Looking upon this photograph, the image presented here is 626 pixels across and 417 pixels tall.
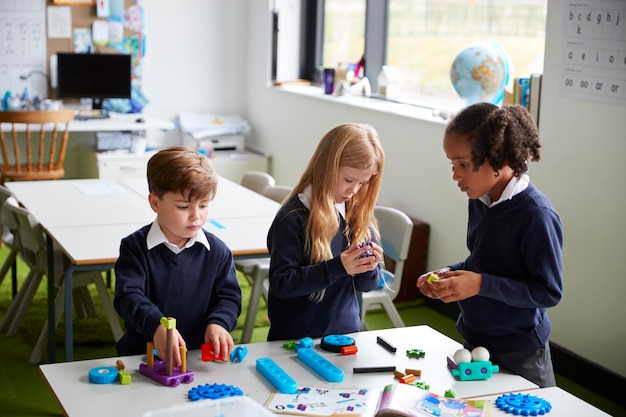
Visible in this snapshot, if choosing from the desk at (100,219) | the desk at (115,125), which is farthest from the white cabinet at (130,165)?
the desk at (100,219)

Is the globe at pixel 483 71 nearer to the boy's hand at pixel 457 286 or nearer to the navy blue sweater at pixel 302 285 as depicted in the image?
the navy blue sweater at pixel 302 285

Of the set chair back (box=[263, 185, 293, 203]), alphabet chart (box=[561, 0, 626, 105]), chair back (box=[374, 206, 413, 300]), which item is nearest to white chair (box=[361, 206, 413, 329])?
chair back (box=[374, 206, 413, 300])

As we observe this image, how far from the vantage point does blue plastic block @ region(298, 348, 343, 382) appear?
177 cm

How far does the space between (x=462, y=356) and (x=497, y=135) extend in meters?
0.48

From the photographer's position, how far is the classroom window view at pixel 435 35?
4.10m

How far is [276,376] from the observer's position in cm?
174

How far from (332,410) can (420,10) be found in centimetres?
364

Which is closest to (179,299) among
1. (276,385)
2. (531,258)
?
(276,385)

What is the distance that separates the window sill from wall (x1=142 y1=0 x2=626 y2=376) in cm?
4

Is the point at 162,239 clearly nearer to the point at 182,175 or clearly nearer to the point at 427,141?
the point at 182,175

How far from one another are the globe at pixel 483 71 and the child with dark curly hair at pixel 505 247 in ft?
6.82

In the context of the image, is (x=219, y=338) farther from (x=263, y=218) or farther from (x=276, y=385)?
(x=263, y=218)

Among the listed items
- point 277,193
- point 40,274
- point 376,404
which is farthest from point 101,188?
point 376,404

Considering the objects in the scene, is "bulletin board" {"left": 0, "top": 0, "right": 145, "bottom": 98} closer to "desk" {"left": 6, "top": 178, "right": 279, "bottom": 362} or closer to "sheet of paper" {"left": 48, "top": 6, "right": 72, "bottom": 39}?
"sheet of paper" {"left": 48, "top": 6, "right": 72, "bottom": 39}
